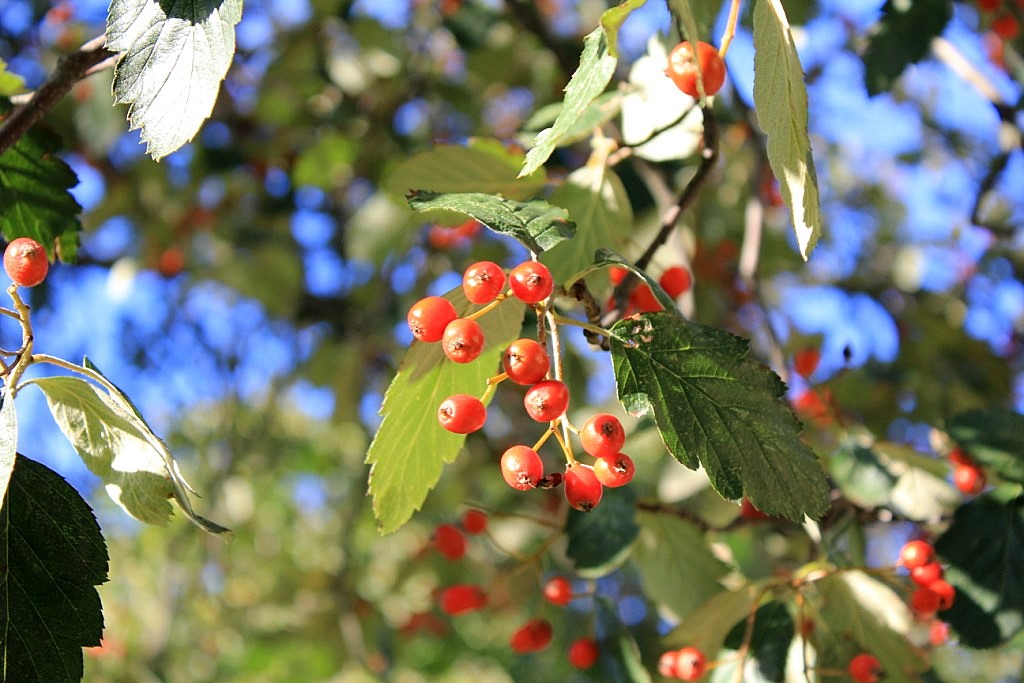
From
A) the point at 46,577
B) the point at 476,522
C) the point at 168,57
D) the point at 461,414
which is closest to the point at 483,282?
the point at 461,414

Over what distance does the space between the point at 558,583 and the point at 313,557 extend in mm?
5863

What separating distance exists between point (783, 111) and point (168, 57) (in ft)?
3.00

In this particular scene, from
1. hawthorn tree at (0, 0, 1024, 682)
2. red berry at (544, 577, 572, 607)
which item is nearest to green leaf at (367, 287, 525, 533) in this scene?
hawthorn tree at (0, 0, 1024, 682)

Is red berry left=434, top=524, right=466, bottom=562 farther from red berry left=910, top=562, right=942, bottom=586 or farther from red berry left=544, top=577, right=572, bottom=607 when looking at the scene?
red berry left=910, top=562, right=942, bottom=586

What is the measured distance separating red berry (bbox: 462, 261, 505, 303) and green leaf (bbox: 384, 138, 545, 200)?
55cm

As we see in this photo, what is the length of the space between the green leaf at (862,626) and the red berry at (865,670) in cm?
9

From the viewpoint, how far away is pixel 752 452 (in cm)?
132

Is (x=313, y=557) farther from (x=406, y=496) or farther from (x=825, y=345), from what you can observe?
(x=406, y=496)

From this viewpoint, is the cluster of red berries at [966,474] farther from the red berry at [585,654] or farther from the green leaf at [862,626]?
the red berry at [585,654]

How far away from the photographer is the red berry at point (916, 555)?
1858mm

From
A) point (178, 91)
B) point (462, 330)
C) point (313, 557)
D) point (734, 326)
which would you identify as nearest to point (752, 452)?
point (462, 330)

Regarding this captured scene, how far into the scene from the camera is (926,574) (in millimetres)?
1835

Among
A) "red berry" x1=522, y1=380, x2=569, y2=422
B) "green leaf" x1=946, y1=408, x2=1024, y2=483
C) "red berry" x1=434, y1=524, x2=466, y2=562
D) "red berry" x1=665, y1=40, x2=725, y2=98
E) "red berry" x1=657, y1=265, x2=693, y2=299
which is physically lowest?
"red berry" x1=434, y1=524, x2=466, y2=562

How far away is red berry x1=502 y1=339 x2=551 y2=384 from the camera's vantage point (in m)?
1.21
